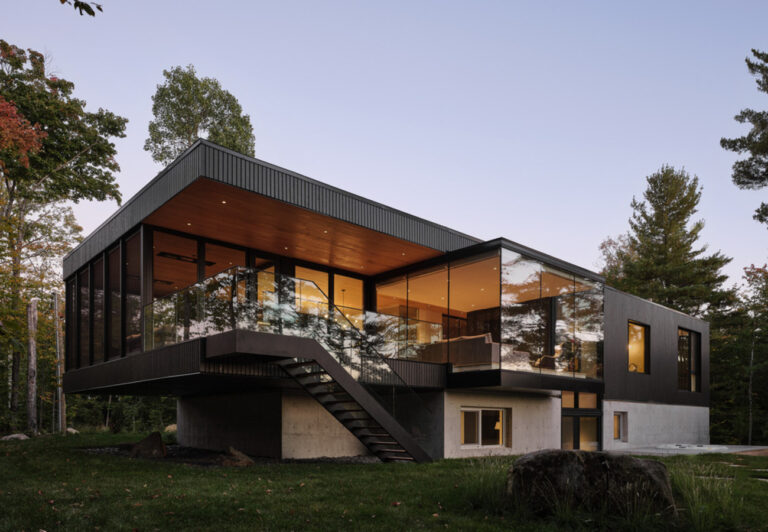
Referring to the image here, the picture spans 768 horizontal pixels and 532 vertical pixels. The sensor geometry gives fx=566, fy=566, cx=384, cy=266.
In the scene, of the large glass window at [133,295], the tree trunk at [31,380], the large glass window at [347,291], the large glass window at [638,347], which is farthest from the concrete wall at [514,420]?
the tree trunk at [31,380]

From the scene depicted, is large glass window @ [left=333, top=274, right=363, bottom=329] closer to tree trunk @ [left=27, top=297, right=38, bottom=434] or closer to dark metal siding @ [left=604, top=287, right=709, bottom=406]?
dark metal siding @ [left=604, top=287, right=709, bottom=406]

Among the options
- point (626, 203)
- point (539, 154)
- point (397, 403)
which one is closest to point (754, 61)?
point (539, 154)

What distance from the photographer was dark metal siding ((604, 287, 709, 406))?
1947 centimetres

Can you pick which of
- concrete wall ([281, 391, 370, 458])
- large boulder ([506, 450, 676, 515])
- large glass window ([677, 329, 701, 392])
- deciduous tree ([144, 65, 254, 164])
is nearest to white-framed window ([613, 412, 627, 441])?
large glass window ([677, 329, 701, 392])

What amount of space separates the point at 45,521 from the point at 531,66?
70.8 feet

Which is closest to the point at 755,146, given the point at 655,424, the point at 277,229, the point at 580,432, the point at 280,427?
the point at 580,432

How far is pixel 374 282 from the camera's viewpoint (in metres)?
18.5

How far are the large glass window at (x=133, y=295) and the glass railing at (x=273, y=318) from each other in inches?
31.2

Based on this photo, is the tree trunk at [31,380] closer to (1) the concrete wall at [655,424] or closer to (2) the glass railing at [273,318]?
(2) the glass railing at [273,318]

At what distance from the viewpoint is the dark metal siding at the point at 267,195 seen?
1094 cm

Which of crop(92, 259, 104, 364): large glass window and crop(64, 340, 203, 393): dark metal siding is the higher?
crop(92, 259, 104, 364): large glass window

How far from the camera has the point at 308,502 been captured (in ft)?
23.7

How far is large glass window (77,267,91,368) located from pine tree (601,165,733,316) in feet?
100

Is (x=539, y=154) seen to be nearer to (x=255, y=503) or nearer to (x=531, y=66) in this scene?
(x=531, y=66)
